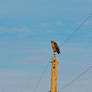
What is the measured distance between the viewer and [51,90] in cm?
8100

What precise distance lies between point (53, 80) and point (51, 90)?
6.38ft

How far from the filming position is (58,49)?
83.4m

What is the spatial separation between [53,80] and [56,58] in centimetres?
396

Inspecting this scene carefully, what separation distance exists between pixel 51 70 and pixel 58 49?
4.17 m

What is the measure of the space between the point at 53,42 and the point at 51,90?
882cm

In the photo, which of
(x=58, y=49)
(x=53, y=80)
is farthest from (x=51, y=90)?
(x=58, y=49)

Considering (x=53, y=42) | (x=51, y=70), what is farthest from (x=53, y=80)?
(x=53, y=42)

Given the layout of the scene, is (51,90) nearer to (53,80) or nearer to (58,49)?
(53,80)

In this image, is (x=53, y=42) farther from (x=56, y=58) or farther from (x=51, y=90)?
(x=51, y=90)

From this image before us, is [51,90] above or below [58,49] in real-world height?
below

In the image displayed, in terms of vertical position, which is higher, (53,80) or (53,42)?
(53,42)

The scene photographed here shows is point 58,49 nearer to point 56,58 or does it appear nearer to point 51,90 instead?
point 56,58

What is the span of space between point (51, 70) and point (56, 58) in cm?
233

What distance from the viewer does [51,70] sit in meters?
82.1
